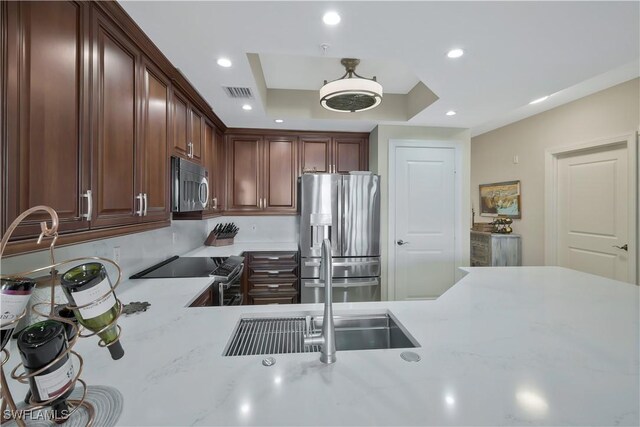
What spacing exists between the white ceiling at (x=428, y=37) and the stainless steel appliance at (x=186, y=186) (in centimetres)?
66

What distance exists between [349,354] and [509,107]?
282 cm

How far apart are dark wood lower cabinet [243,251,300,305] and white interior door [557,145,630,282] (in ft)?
10.9

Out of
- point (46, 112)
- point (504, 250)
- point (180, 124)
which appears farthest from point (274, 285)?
point (504, 250)

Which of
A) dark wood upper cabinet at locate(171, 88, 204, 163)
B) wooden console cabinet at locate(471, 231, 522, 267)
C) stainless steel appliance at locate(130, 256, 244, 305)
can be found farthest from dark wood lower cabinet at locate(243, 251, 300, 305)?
wooden console cabinet at locate(471, 231, 522, 267)

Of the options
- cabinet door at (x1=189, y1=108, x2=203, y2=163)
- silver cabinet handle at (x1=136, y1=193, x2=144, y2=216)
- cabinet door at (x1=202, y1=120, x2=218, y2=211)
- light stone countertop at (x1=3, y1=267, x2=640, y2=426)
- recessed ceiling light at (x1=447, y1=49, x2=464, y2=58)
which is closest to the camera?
light stone countertop at (x1=3, y1=267, x2=640, y2=426)

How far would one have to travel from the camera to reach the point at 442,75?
6.40ft

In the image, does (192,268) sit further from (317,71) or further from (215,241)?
(317,71)

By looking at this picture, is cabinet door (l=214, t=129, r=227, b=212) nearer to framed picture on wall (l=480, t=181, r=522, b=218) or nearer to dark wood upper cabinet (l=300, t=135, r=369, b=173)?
dark wood upper cabinet (l=300, t=135, r=369, b=173)

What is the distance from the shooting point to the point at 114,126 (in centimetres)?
127

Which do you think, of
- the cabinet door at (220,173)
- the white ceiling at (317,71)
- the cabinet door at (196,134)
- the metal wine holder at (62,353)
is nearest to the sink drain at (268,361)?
the metal wine holder at (62,353)

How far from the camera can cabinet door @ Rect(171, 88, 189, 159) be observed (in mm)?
1942

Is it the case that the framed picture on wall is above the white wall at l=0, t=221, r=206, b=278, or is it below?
above

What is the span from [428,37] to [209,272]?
2121mm

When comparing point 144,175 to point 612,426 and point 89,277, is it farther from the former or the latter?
point 612,426
